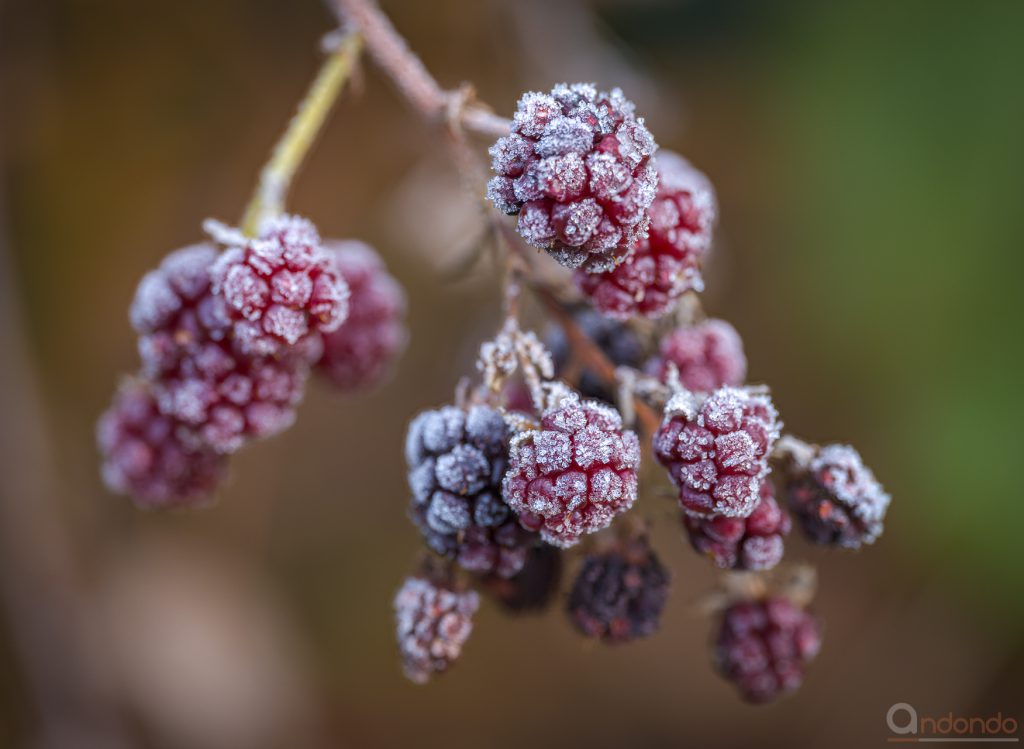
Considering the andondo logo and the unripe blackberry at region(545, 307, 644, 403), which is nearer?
the unripe blackberry at region(545, 307, 644, 403)

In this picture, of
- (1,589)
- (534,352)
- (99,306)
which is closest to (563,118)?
(534,352)

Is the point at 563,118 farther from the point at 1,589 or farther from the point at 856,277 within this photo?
the point at 1,589

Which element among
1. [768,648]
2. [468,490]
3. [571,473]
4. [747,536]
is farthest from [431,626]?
[768,648]

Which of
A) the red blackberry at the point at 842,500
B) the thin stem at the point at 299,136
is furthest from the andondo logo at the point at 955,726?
the thin stem at the point at 299,136

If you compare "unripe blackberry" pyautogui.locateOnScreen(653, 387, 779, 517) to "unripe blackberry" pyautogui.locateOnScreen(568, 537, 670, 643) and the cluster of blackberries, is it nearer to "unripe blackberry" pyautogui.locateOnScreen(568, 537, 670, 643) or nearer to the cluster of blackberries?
"unripe blackberry" pyautogui.locateOnScreen(568, 537, 670, 643)

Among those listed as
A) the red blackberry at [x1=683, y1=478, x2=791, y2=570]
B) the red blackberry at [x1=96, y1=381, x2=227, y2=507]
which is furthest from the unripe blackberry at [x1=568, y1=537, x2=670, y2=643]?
the red blackberry at [x1=96, y1=381, x2=227, y2=507]

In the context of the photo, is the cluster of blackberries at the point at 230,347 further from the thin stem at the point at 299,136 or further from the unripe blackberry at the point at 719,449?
the unripe blackberry at the point at 719,449
